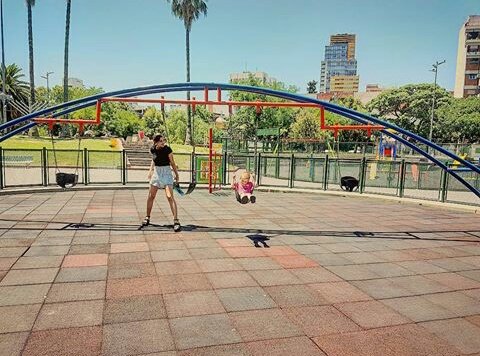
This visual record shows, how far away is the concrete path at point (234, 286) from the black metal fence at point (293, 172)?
17.2 ft

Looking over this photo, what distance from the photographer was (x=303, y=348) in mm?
3412

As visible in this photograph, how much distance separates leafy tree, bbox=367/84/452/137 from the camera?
209 ft

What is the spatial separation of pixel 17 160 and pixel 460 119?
2534 inches

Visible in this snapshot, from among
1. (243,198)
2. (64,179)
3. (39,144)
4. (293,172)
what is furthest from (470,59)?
(64,179)

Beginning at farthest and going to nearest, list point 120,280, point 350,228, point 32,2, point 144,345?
point 32,2, point 350,228, point 120,280, point 144,345

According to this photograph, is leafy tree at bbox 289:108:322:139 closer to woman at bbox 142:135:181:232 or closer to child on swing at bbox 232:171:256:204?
child on swing at bbox 232:171:256:204

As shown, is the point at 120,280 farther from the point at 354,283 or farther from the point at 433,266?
the point at 433,266

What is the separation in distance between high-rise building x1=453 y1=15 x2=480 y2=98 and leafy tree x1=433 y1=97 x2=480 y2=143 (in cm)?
3257

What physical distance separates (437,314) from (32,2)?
157 feet

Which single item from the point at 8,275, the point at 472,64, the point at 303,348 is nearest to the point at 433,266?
the point at 303,348

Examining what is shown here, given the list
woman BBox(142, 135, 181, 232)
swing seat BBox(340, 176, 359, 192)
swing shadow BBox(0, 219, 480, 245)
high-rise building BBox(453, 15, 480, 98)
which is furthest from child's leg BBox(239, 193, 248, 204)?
high-rise building BBox(453, 15, 480, 98)

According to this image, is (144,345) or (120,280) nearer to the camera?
(144,345)

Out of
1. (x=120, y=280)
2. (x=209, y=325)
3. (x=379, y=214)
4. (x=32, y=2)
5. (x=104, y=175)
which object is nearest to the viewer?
(x=209, y=325)

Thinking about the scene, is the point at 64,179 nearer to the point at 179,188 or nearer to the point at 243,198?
the point at 179,188
